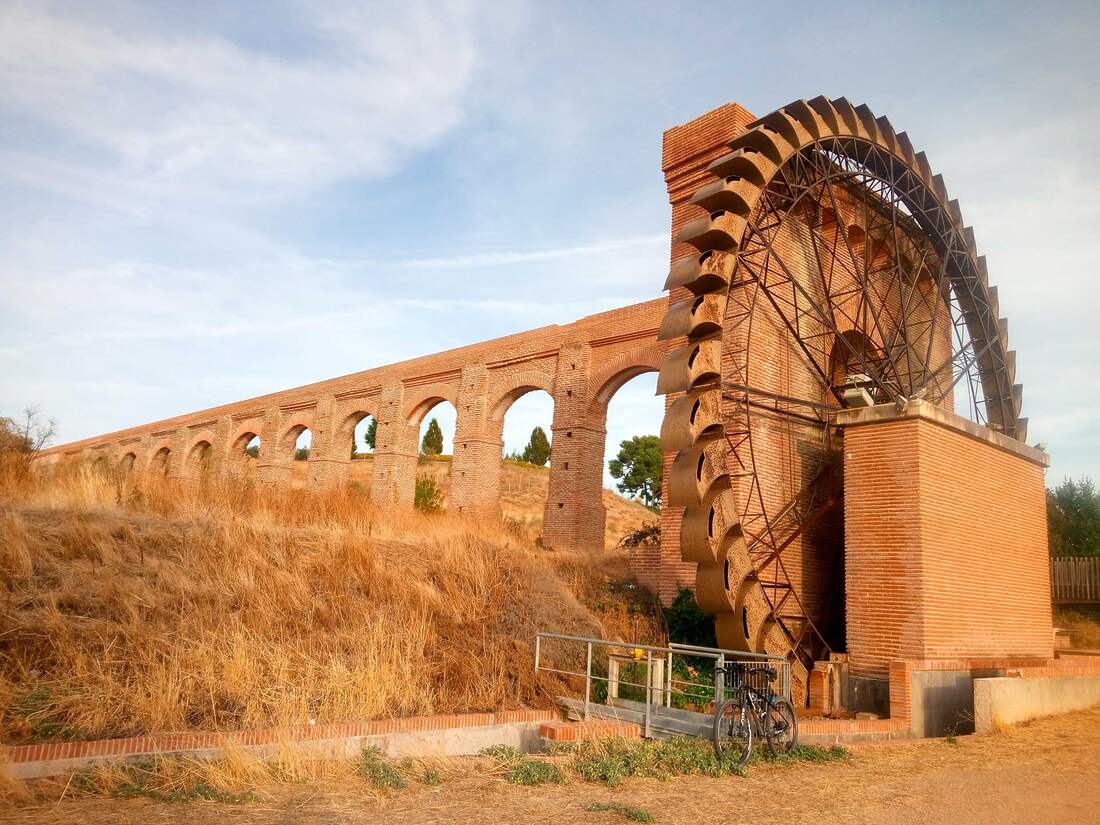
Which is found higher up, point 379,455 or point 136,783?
point 379,455

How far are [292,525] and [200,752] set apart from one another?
4.95m

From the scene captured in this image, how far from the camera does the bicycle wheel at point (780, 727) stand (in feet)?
21.4

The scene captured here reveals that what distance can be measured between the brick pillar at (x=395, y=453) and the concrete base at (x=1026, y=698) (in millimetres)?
17186

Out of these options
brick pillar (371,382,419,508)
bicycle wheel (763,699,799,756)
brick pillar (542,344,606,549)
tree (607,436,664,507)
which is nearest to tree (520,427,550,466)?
tree (607,436,664,507)

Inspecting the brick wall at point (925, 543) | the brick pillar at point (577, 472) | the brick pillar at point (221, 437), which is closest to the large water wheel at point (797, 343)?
the brick wall at point (925, 543)

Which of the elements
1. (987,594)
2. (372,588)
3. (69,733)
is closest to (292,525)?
(372,588)

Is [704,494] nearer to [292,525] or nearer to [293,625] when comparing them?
[293,625]

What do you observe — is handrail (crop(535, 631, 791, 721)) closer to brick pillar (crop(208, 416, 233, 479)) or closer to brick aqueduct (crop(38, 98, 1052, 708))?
brick aqueduct (crop(38, 98, 1052, 708))

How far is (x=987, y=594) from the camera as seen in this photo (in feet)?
32.1

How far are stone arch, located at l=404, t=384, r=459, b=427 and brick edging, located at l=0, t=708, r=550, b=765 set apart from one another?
15.6m

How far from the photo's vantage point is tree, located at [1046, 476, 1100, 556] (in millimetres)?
23000

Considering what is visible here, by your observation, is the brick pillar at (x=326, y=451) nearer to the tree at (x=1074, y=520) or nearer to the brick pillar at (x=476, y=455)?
the brick pillar at (x=476, y=455)

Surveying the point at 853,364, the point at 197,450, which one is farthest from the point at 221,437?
the point at 853,364

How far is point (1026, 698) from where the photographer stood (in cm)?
862
